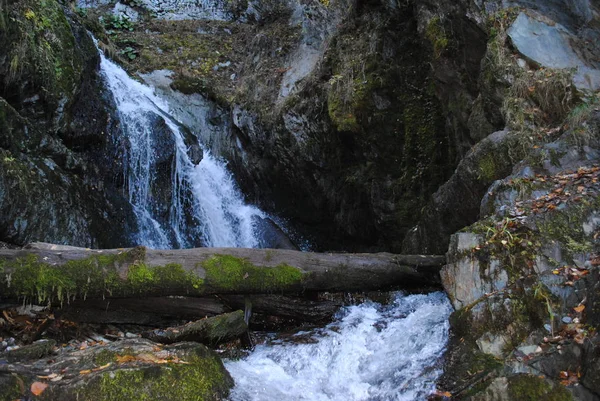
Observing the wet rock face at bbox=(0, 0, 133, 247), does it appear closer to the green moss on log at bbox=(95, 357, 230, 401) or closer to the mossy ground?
Answer: the mossy ground

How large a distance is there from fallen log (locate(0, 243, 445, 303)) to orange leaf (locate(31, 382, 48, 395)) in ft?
4.93

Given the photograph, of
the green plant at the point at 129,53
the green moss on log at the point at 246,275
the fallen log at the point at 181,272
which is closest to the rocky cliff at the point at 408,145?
the green plant at the point at 129,53

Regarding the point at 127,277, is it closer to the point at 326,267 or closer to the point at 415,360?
the point at 326,267

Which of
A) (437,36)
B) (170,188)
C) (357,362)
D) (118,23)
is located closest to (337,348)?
(357,362)

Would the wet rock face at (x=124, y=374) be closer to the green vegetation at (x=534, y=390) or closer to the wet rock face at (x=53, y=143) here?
the green vegetation at (x=534, y=390)

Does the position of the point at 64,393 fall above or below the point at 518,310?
below

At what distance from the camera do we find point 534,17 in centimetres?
665

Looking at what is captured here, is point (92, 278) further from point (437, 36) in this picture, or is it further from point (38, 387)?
point (437, 36)

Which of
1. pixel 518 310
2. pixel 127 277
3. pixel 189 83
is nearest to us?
pixel 518 310

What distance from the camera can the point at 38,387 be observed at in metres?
3.53

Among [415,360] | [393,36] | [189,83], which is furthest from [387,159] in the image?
[189,83]

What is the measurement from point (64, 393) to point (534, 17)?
715 centimetres

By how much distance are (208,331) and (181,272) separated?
0.71 meters

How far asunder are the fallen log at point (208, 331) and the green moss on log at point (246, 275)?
0.34 m
